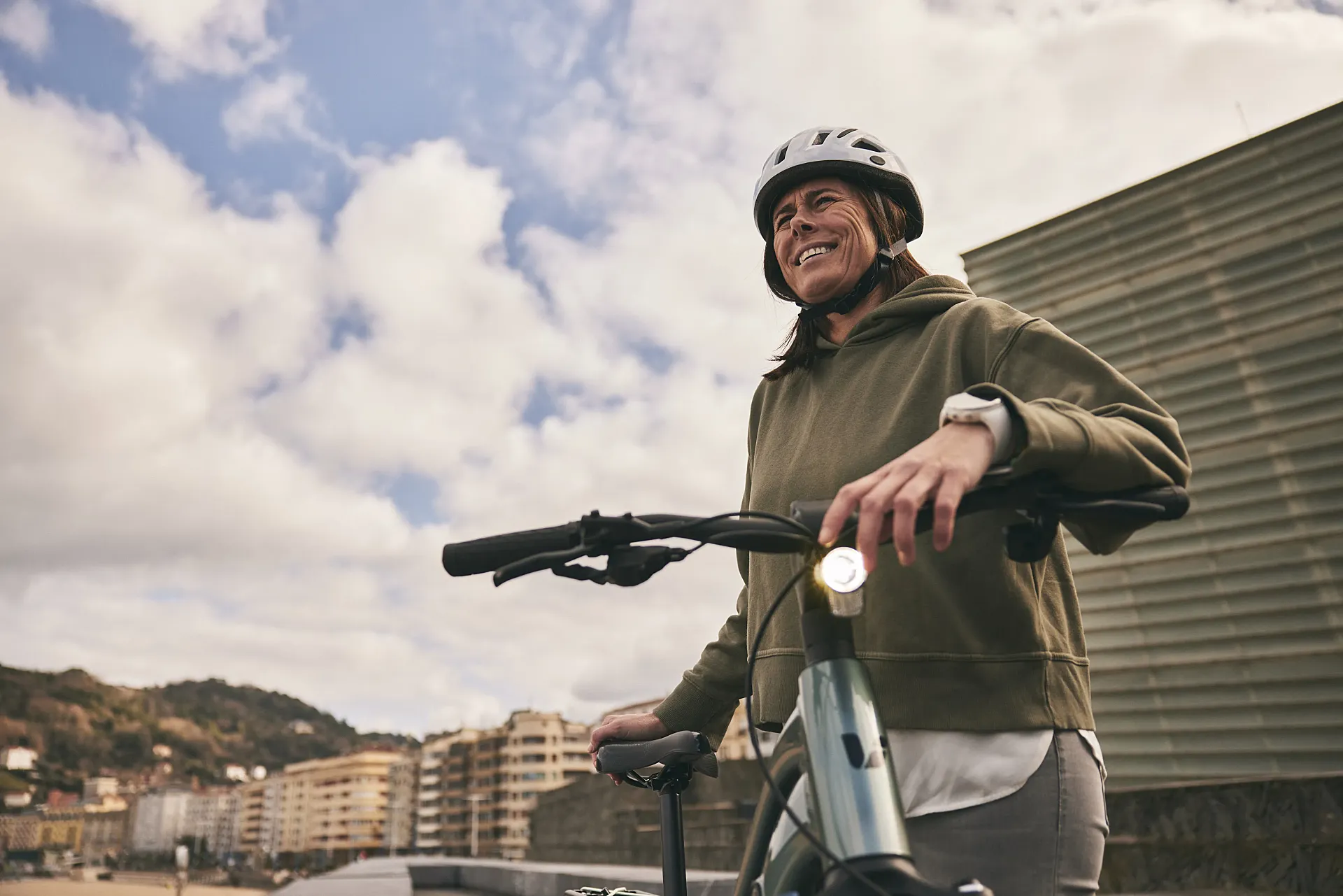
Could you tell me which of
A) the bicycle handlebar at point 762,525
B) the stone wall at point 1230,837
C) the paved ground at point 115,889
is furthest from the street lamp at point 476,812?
the bicycle handlebar at point 762,525

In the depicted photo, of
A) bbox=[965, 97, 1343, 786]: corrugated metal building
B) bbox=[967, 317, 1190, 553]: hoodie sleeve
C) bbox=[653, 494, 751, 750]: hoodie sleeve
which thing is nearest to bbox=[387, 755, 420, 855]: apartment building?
bbox=[965, 97, 1343, 786]: corrugated metal building

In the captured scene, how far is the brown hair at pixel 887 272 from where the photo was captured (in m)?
1.96

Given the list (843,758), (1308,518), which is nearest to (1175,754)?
(1308,518)

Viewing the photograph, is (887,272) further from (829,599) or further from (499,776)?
(499,776)

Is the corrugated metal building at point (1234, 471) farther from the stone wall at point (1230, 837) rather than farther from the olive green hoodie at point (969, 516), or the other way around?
→ the olive green hoodie at point (969, 516)

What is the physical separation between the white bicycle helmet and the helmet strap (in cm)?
17

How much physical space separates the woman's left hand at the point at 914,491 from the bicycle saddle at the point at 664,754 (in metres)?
1.06

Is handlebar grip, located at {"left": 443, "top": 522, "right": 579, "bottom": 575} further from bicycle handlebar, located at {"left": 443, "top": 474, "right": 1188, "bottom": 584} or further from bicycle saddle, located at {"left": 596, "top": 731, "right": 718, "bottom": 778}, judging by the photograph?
bicycle saddle, located at {"left": 596, "top": 731, "right": 718, "bottom": 778}

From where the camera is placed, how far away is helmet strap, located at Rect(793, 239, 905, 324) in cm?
192

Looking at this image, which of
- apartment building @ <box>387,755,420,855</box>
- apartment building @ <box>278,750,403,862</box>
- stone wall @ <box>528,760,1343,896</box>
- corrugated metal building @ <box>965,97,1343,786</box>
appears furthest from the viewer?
apartment building @ <box>278,750,403,862</box>

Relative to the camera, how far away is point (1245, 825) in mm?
5125

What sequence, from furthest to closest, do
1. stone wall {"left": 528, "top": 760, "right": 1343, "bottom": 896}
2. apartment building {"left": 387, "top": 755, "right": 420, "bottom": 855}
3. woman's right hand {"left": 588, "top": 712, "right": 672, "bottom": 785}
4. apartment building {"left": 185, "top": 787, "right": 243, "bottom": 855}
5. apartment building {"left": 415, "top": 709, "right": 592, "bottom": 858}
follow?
apartment building {"left": 185, "top": 787, "right": 243, "bottom": 855} → apartment building {"left": 387, "top": 755, "right": 420, "bottom": 855} → apartment building {"left": 415, "top": 709, "right": 592, "bottom": 858} → stone wall {"left": 528, "top": 760, "right": 1343, "bottom": 896} → woman's right hand {"left": 588, "top": 712, "right": 672, "bottom": 785}

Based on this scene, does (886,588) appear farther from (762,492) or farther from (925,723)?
(762,492)

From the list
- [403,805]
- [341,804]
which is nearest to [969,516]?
[403,805]
